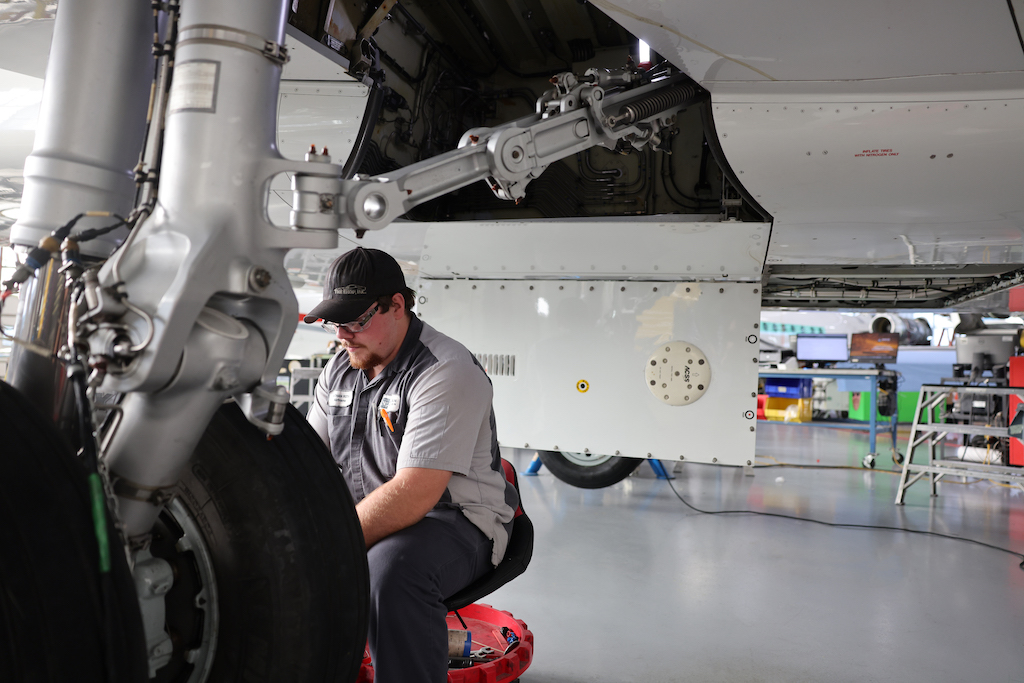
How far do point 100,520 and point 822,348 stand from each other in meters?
9.32

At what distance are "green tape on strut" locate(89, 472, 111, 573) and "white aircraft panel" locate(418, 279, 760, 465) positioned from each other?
2.64 m

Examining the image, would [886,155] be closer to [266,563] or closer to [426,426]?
[426,426]

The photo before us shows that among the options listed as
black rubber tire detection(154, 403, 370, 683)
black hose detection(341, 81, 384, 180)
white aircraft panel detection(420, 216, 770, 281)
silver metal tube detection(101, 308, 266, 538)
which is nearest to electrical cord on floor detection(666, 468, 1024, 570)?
white aircraft panel detection(420, 216, 770, 281)

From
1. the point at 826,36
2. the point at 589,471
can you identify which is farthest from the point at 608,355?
the point at 826,36

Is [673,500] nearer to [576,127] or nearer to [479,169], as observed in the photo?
[576,127]

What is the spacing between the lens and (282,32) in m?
0.99

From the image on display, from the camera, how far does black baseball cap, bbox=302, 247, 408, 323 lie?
1667 millimetres

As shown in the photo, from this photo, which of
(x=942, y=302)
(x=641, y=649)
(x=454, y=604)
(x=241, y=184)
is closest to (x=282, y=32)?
(x=241, y=184)

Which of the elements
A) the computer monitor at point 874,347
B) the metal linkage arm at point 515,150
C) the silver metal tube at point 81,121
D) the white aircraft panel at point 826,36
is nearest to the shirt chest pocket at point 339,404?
the metal linkage arm at point 515,150

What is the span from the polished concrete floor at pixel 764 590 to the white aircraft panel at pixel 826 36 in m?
1.78

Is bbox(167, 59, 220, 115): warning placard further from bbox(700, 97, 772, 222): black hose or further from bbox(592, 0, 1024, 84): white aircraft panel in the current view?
bbox(700, 97, 772, 222): black hose

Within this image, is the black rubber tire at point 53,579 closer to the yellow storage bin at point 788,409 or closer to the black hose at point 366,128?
the black hose at point 366,128

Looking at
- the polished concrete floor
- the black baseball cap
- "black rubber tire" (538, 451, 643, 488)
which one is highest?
the black baseball cap

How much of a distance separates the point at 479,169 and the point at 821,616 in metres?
2.22
